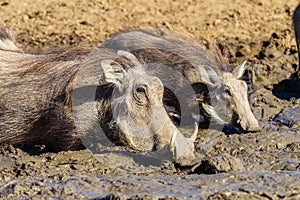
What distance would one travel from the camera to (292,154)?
19.1 ft

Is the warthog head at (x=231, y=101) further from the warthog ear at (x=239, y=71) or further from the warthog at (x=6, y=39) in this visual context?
the warthog at (x=6, y=39)

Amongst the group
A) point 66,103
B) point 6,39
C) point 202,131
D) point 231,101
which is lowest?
point 202,131

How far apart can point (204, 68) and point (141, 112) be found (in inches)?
57.8

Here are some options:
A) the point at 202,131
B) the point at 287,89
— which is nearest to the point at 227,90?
the point at 202,131

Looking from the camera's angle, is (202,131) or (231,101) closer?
(202,131)

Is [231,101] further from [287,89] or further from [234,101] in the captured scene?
[287,89]

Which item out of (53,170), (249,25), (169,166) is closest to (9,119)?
(53,170)

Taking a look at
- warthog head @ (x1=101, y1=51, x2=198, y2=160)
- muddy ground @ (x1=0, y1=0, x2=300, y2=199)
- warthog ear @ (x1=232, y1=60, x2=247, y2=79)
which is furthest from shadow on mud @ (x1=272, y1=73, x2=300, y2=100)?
warthog head @ (x1=101, y1=51, x2=198, y2=160)

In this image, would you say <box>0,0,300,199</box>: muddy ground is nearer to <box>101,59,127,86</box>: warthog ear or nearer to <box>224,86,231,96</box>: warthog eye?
<box>224,86,231,96</box>: warthog eye

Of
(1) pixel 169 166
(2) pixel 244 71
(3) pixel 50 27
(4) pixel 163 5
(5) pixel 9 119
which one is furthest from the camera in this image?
(4) pixel 163 5

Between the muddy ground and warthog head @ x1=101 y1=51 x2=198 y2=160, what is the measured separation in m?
0.16

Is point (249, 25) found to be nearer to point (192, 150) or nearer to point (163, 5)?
point (163, 5)

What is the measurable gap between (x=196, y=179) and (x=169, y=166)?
24.4 inches

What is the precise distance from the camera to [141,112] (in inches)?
238
